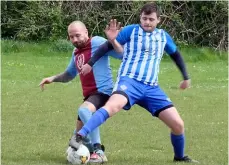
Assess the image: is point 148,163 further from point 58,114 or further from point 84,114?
point 58,114

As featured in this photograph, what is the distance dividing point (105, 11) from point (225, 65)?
5.77 m

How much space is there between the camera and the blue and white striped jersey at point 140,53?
7031 millimetres

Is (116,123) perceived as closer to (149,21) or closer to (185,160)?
(185,160)

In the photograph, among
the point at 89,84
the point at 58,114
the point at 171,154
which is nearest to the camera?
the point at 89,84

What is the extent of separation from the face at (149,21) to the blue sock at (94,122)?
3.61 feet

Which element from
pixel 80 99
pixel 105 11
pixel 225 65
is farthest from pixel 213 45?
pixel 80 99

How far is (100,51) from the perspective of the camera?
7105 millimetres

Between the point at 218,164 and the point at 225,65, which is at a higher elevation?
the point at 218,164

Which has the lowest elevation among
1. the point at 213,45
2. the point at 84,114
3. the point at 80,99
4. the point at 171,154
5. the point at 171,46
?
the point at 213,45

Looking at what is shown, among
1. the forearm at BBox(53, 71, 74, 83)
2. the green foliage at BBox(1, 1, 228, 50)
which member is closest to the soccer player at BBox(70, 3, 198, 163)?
the forearm at BBox(53, 71, 74, 83)

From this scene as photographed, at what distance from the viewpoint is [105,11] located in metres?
25.3

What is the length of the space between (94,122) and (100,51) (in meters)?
0.92

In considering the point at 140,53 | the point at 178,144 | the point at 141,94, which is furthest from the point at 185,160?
the point at 140,53

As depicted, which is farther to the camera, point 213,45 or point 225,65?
point 213,45
